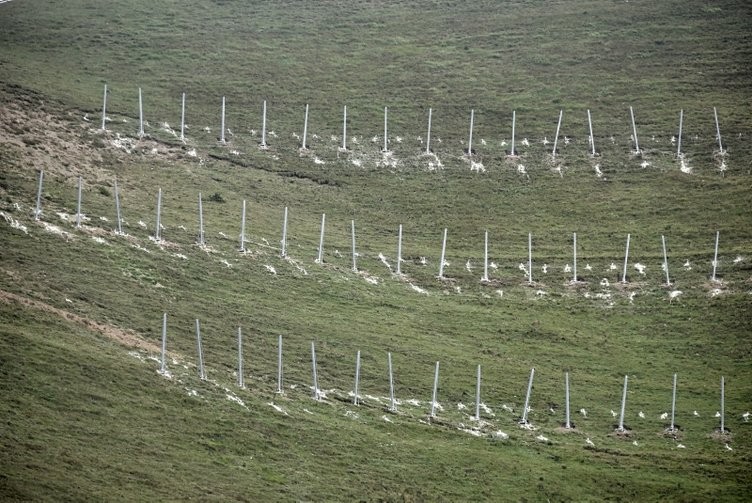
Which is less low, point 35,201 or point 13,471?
point 35,201

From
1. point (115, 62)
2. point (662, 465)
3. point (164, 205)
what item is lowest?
point (662, 465)

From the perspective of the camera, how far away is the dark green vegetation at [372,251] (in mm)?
61531

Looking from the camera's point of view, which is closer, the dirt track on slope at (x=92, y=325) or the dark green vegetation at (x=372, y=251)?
the dark green vegetation at (x=372, y=251)

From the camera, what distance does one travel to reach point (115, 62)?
377ft

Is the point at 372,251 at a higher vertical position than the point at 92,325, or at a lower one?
higher

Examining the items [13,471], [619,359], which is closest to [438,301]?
[619,359]

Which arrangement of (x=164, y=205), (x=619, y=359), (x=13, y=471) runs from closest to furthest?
(x=13, y=471) → (x=619, y=359) → (x=164, y=205)

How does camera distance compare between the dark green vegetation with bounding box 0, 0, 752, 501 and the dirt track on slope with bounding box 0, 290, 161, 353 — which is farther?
the dirt track on slope with bounding box 0, 290, 161, 353

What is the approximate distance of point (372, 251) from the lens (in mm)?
87688

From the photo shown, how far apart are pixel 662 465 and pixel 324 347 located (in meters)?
20.9

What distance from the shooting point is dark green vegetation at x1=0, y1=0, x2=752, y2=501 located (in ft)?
202

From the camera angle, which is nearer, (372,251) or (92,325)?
(92,325)

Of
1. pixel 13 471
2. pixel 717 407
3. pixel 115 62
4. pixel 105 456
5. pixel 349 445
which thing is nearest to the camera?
pixel 13 471

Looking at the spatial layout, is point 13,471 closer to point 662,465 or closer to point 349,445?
point 349,445
